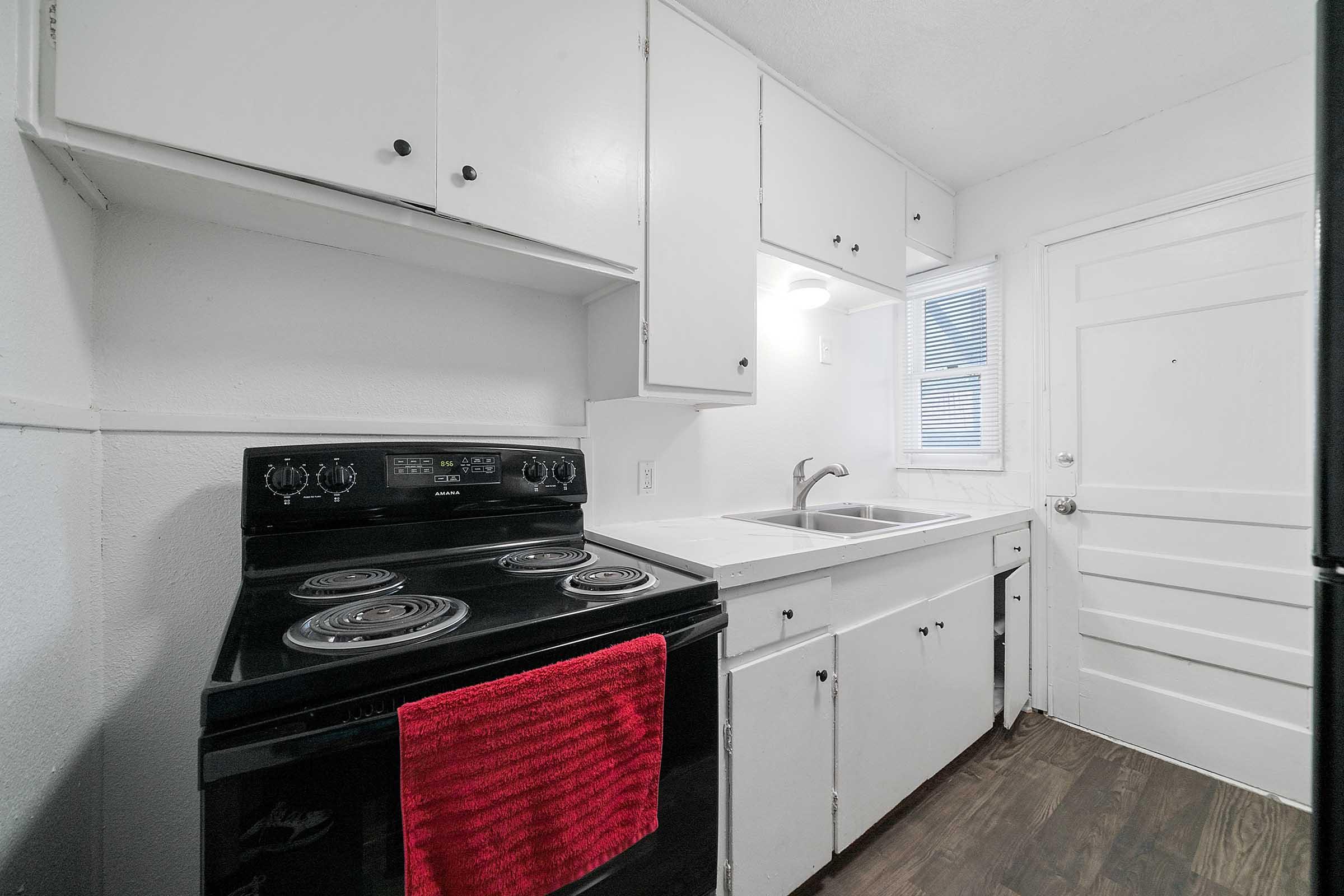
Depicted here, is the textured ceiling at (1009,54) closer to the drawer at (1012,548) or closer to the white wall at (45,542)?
the white wall at (45,542)

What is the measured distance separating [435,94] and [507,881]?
4.52 ft

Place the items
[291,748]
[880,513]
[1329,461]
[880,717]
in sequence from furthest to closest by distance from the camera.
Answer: [880,513]
[880,717]
[291,748]
[1329,461]

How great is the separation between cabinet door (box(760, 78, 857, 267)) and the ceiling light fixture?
4.9 inches

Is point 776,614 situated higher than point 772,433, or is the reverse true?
point 772,433

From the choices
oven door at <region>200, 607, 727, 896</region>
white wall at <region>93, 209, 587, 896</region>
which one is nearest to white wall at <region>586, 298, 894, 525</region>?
white wall at <region>93, 209, 587, 896</region>

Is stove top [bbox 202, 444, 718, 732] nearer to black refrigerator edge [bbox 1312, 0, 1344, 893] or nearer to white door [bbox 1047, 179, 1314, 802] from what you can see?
black refrigerator edge [bbox 1312, 0, 1344, 893]

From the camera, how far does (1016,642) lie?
2109 millimetres

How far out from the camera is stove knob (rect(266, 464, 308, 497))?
101 cm

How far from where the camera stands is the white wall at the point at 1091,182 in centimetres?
173

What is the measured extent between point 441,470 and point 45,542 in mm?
590

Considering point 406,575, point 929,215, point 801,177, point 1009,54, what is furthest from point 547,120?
point 929,215

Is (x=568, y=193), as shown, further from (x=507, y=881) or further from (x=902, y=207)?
(x=902, y=207)

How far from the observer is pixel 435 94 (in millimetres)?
1013

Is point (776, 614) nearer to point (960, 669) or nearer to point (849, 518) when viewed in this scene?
Result: point (849, 518)
